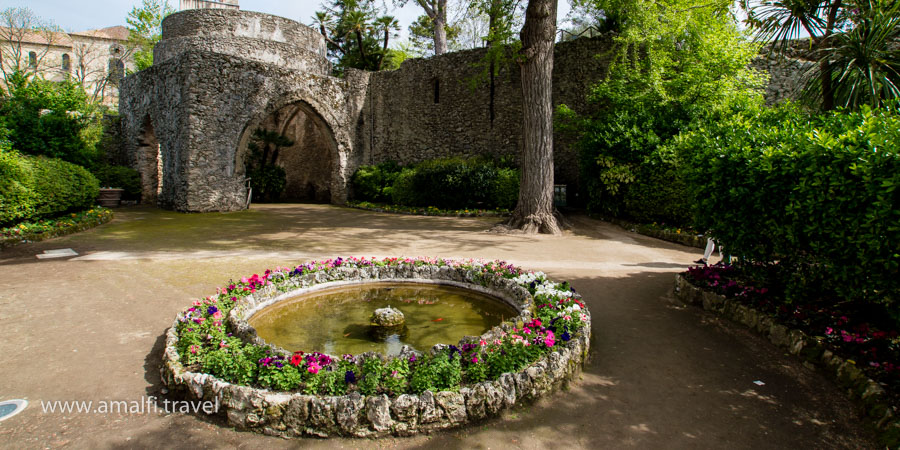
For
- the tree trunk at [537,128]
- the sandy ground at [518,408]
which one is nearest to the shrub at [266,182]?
the sandy ground at [518,408]

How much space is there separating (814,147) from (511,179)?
10.2 m

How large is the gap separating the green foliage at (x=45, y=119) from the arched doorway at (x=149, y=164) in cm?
238

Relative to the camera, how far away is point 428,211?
14.5 m

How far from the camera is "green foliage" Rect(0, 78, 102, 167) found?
12.1 m

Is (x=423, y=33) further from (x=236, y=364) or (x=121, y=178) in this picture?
(x=236, y=364)

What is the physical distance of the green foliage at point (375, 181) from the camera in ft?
54.9

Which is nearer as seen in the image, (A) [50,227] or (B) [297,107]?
(A) [50,227]

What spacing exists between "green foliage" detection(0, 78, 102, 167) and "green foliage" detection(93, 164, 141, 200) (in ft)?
3.90

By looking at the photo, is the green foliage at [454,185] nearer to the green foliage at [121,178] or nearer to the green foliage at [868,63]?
the green foliage at [868,63]

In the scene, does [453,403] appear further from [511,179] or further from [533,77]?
[511,179]

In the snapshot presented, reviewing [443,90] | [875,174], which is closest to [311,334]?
[875,174]

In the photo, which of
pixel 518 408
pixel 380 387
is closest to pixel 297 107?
pixel 380 387

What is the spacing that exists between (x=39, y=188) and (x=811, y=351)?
41.4 ft

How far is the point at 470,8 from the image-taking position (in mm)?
11953
